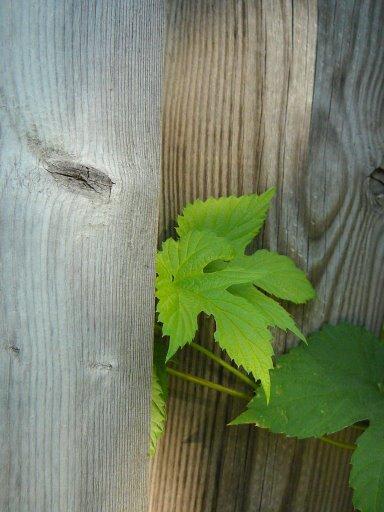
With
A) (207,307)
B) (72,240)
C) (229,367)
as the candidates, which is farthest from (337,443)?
(72,240)

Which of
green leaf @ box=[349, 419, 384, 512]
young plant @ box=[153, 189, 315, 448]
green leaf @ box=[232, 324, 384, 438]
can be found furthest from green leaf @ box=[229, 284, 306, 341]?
green leaf @ box=[349, 419, 384, 512]

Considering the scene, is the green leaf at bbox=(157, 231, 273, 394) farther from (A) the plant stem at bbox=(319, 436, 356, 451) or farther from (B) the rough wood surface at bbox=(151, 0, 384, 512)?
(A) the plant stem at bbox=(319, 436, 356, 451)

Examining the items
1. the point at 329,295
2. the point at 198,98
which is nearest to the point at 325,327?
the point at 329,295

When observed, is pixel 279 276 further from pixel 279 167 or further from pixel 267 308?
pixel 279 167

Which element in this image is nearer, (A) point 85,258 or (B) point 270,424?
(A) point 85,258

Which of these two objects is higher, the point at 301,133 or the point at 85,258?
the point at 301,133

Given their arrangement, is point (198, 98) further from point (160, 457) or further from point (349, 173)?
point (160, 457)
